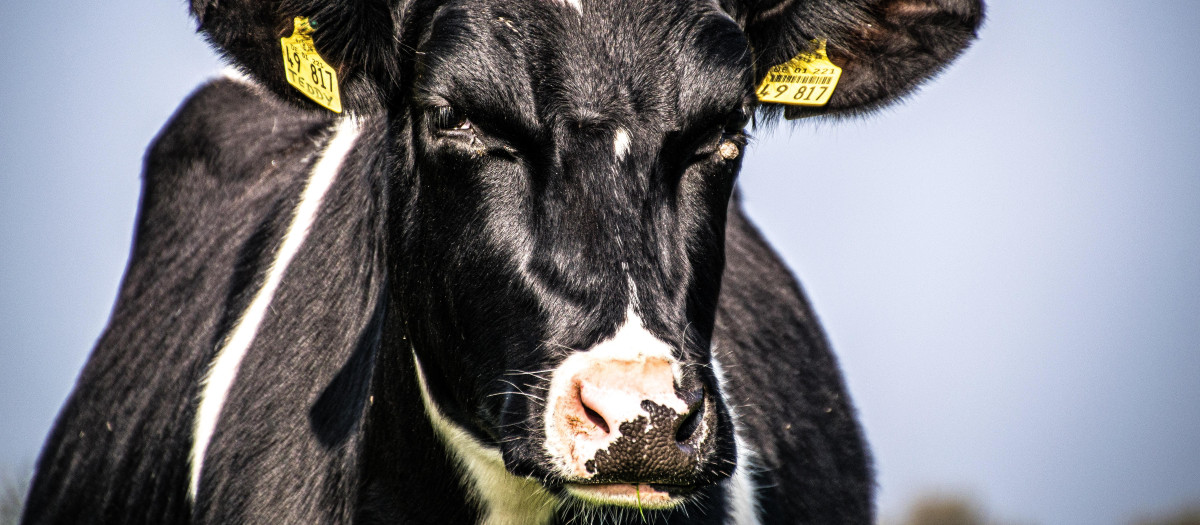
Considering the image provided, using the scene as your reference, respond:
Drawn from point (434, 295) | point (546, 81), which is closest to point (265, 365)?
point (434, 295)

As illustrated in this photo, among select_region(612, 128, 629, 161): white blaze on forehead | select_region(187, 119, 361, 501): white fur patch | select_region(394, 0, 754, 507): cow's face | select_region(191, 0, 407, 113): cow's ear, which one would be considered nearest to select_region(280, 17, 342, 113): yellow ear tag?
select_region(191, 0, 407, 113): cow's ear

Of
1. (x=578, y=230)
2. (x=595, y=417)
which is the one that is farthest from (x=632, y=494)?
(x=578, y=230)

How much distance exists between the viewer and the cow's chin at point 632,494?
8.98ft

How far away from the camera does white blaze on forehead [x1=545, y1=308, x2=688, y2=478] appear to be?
2.57m

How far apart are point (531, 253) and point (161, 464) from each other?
191cm

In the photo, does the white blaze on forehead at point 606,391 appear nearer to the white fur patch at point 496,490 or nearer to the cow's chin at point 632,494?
the cow's chin at point 632,494

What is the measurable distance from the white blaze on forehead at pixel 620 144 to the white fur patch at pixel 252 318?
1.19 metres

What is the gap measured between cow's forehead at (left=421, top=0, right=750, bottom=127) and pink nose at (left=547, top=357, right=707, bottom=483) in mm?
672

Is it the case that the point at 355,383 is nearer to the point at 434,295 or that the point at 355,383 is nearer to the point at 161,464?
the point at 434,295

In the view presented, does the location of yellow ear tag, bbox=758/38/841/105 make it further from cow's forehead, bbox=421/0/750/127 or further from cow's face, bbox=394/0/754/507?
cow's forehead, bbox=421/0/750/127

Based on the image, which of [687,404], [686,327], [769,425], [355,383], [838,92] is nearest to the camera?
[687,404]

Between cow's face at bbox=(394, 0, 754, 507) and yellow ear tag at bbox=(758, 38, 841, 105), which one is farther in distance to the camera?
yellow ear tag at bbox=(758, 38, 841, 105)

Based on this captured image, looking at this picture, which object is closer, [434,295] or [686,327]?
[686,327]

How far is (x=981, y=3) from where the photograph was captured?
12.6 feet
